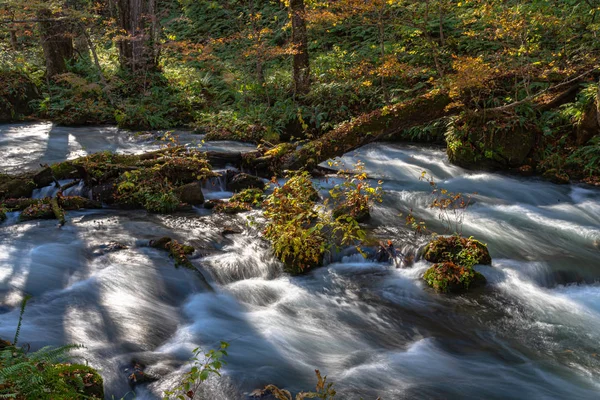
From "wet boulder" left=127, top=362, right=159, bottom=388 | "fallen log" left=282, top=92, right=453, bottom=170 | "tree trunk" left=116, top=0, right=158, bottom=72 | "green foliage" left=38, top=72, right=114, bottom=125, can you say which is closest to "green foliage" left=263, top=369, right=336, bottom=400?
"wet boulder" left=127, top=362, right=159, bottom=388

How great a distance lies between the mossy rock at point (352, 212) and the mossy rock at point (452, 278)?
1.96 meters

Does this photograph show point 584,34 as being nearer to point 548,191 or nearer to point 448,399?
point 548,191

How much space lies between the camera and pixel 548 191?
9.62 meters

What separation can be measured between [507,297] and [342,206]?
2.85 meters

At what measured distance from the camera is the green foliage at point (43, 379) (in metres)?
2.66

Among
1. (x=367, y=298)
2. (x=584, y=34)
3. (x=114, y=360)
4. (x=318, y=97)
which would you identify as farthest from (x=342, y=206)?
(x=584, y=34)

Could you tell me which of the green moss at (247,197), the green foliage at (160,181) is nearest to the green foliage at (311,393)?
the green moss at (247,197)

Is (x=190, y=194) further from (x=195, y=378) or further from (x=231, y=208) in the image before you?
(x=195, y=378)

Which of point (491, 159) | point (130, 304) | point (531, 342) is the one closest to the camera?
point (531, 342)

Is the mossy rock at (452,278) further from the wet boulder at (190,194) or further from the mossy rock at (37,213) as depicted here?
the mossy rock at (37,213)

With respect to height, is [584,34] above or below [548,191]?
above

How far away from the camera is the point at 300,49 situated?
14555mm

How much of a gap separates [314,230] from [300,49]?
9.25 m

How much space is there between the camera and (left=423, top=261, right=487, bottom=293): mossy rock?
5.90m
